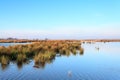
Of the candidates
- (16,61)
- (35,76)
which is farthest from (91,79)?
(16,61)

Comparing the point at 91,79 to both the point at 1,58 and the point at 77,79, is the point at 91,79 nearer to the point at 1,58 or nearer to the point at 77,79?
the point at 77,79

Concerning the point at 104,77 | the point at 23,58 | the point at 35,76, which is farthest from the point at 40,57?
the point at 104,77

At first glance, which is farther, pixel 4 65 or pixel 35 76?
pixel 4 65

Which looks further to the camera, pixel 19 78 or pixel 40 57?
pixel 40 57

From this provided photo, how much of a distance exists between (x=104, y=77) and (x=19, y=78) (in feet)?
15.5

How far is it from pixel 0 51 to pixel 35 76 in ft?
30.0

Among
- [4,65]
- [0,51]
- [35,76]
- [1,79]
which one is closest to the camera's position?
[1,79]

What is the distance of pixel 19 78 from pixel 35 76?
3.41ft

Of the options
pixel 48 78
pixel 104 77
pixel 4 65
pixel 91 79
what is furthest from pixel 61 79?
pixel 4 65

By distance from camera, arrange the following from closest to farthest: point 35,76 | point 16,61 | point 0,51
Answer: point 35,76 → point 16,61 → point 0,51

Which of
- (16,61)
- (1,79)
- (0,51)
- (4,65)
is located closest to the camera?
Result: (1,79)

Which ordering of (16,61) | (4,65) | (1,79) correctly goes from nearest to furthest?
1. (1,79)
2. (4,65)
3. (16,61)

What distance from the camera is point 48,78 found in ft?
42.3

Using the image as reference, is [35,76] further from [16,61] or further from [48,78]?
[16,61]
